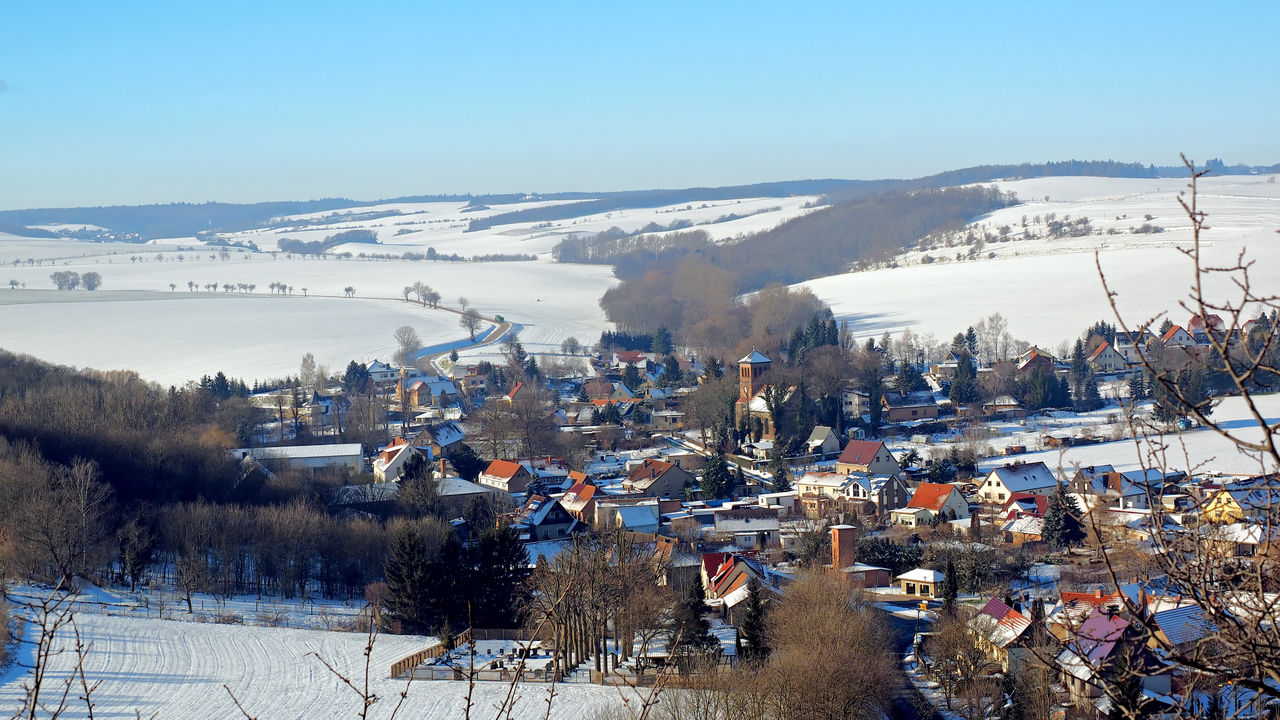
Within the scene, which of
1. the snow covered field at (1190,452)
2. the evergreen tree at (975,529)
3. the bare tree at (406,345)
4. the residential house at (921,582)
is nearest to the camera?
the residential house at (921,582)

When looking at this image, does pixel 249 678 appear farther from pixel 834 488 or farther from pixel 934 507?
pixel 834 488

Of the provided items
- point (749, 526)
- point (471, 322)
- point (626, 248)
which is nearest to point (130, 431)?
point (749, 526)

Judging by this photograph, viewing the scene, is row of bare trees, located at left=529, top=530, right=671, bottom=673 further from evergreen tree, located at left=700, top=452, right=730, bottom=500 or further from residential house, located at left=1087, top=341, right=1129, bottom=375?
residential house, located at left=1087, top=341, right=1129, bottom=375

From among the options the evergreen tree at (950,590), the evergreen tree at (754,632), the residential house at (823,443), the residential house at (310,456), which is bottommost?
the residential house at (823,443)

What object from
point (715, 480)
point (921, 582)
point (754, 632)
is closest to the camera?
point (754, 632)

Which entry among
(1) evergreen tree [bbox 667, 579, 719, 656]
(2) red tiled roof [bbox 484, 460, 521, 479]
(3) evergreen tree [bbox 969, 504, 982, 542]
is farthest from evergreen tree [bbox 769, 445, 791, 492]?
(1) evergreen tree [bbox 667, 579, 719, 656]

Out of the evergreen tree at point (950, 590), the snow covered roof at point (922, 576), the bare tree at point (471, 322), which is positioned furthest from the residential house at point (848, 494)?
the bare tree at point (471, 322)

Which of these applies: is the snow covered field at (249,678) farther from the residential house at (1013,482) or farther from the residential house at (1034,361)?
the residential house at (1034,361)
